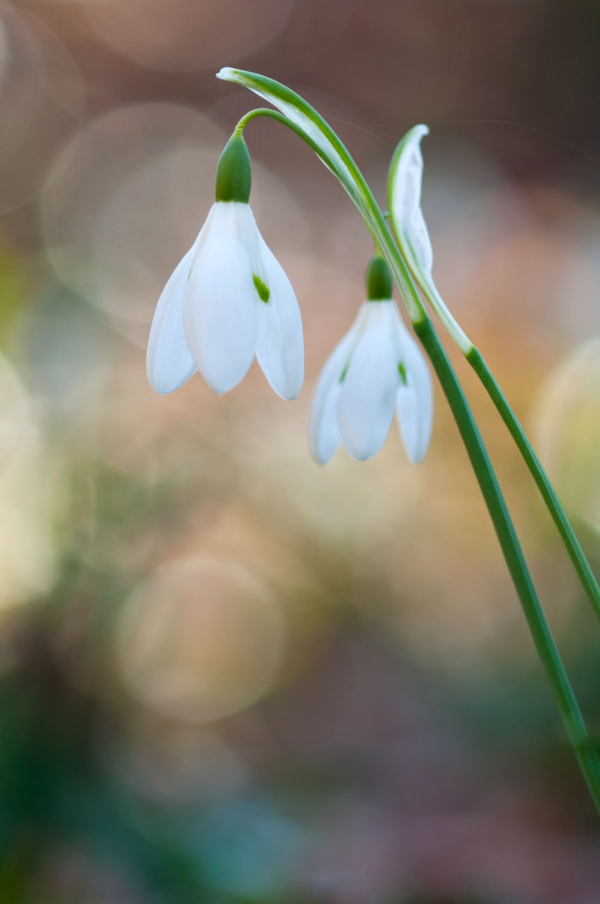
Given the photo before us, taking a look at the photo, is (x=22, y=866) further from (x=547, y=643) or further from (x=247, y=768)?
(x=547, y=643)

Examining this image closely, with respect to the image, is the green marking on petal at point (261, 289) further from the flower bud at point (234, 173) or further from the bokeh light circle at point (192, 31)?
the bokeh light circle at point (192, 31)

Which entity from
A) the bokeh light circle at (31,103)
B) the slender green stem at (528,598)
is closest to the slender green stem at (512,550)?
the slender green stem at (528,598)

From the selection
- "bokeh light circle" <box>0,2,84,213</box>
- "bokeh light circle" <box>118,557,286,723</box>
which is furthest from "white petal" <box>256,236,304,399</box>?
"bokeh light circle" <box>0,2,84,213</box>

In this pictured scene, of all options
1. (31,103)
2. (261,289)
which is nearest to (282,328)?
(261,289)

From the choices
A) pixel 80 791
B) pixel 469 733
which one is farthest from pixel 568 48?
pixel 80 791

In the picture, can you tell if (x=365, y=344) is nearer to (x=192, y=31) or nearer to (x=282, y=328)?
(x=282, y=328)

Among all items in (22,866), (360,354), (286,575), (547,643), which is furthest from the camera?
(286,575)
